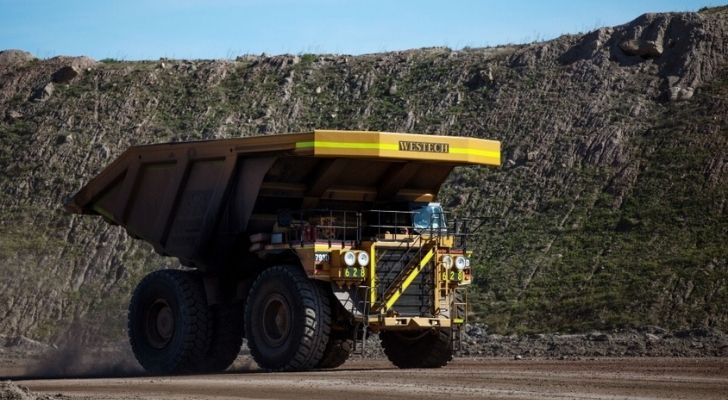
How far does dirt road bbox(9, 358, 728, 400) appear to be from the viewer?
16.1 meters

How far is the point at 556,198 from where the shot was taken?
41906 mm

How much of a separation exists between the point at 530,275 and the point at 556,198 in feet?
17.2

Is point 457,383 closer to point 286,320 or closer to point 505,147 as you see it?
point 286,320

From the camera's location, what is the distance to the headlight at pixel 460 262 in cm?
2211

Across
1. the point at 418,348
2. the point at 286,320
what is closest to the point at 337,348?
the point at 286,320

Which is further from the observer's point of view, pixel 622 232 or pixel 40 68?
pixel 40 68

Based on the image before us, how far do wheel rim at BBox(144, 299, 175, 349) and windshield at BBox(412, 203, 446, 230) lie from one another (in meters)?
4.41

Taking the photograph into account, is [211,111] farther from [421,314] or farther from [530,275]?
[421,314]

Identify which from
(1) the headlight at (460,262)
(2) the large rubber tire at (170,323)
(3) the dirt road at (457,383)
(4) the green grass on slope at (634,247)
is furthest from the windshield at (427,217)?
(4) the green grass on slope at (634,247)

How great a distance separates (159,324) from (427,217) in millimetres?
4966

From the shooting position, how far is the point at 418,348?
897 inches

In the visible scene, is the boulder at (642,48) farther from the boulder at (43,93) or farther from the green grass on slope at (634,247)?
the boulder at (43,93)

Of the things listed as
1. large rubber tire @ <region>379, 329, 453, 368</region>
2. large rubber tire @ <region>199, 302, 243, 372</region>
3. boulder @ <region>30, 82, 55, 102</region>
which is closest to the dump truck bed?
large rubber tire @ <region>199, 302, 243, 372</region>

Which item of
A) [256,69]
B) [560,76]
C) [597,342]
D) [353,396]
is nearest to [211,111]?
[256,69]
